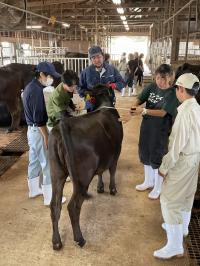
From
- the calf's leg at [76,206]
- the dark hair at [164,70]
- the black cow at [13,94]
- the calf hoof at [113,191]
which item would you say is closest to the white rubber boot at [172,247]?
the calf's leg at [76,206]

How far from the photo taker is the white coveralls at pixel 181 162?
211cm

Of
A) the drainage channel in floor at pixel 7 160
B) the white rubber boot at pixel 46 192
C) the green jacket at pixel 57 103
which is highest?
the green jacket at pixel 57 103

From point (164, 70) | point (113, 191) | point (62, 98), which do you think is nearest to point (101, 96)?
point (62, 98)

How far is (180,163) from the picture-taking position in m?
2.22

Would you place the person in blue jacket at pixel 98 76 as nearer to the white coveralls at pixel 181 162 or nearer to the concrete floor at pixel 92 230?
the concrete floor at pixel 92 230

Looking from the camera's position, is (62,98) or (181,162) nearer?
(181,162)

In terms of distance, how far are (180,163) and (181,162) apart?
0.4 inches

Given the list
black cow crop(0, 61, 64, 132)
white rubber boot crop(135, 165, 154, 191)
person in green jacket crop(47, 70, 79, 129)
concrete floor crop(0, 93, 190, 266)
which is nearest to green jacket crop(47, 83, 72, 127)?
person in green jacket crop(47, 70, 79, 129)

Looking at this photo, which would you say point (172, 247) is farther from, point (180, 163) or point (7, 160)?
point (7, 160)

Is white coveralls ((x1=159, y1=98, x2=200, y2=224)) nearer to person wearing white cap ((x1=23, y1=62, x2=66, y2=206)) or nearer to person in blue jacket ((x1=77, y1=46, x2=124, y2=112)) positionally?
person wearing white cap ((x1=23, y1=62, x2=66, y2=206))

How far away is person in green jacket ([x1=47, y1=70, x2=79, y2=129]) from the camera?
3148 millimetres

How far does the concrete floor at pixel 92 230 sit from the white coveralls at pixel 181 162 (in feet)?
1.67

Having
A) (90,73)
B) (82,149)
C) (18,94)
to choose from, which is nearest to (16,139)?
(18,94)

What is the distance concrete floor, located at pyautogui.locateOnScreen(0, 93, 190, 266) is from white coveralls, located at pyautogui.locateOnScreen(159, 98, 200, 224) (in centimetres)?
51
